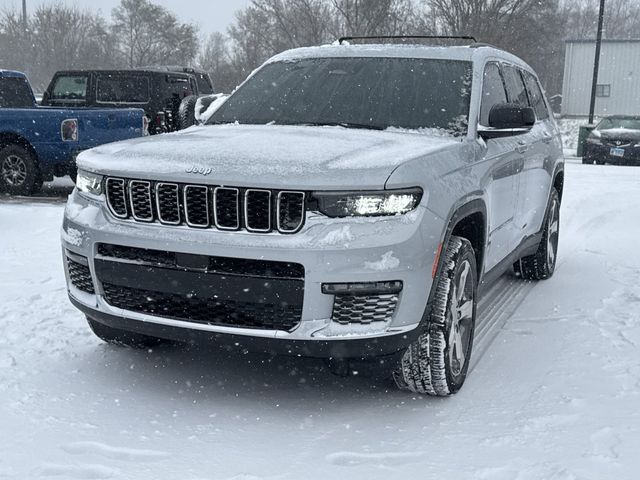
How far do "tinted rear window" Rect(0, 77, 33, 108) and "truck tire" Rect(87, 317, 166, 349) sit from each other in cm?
893

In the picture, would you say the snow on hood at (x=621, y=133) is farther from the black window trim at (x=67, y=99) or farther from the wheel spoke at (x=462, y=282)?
the wheel spoke at (x=462, y=282)

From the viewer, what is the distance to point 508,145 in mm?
4691

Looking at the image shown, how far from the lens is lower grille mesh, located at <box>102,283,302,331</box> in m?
3.21

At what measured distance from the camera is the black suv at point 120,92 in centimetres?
1339

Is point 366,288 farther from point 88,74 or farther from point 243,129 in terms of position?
point 88,74

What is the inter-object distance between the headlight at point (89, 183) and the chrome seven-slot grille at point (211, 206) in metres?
0.15

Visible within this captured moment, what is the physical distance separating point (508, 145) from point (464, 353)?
1.45 meters

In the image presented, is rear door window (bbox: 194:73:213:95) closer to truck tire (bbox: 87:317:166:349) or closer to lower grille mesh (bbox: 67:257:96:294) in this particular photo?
truck tire (bbox: 87:317:166:349)

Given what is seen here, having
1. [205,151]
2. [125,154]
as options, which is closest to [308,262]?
[205,151]

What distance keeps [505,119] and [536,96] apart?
2.22m

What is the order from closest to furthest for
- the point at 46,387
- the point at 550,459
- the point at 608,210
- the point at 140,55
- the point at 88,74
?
1. the point at 550,459
2. the point at 46,387
3. the point at 608,210
4. the point at 88,74
5. the point at 140,55

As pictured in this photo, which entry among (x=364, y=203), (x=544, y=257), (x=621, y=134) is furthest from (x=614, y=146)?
(x=364, y=203)

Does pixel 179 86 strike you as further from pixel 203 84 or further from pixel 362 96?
pixel 362 96

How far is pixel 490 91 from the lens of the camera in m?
4.69
